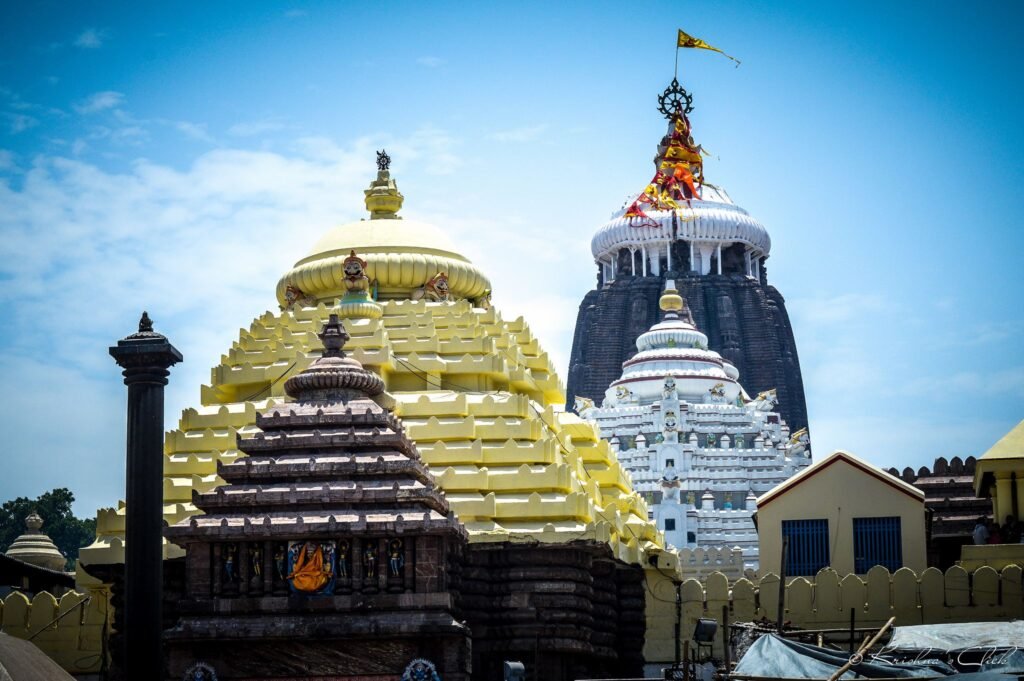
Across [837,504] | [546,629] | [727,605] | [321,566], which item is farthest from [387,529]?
[837,504]

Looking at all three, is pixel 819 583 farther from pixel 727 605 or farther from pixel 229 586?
pixel 229 586

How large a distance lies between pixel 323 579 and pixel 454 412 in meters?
8.14

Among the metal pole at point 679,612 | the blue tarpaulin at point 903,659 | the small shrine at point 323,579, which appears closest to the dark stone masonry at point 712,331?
the metal pole at point 679,612

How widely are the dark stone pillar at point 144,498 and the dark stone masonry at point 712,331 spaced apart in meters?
83.9

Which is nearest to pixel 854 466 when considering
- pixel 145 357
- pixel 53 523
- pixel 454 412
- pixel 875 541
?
pixel 875 541

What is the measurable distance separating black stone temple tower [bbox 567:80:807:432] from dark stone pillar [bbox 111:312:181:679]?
269ft

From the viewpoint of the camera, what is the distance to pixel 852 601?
53.2m

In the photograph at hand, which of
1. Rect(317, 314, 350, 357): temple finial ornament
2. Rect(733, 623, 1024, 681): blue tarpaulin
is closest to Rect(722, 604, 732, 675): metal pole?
Rect(733, 623, 1024, 681): blue tarpaulin

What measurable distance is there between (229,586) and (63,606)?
8158 mm

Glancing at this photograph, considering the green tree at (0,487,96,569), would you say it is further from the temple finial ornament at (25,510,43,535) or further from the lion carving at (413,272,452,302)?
the lion carving at (413,272,452,302)

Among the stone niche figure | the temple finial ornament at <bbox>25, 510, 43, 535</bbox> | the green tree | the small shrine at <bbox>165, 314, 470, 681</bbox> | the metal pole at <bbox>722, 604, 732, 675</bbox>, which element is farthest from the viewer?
the green tree

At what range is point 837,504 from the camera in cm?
5788

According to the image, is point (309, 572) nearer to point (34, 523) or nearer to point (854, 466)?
point (854, 466)

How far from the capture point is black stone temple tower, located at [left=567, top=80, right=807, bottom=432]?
128125 mm
